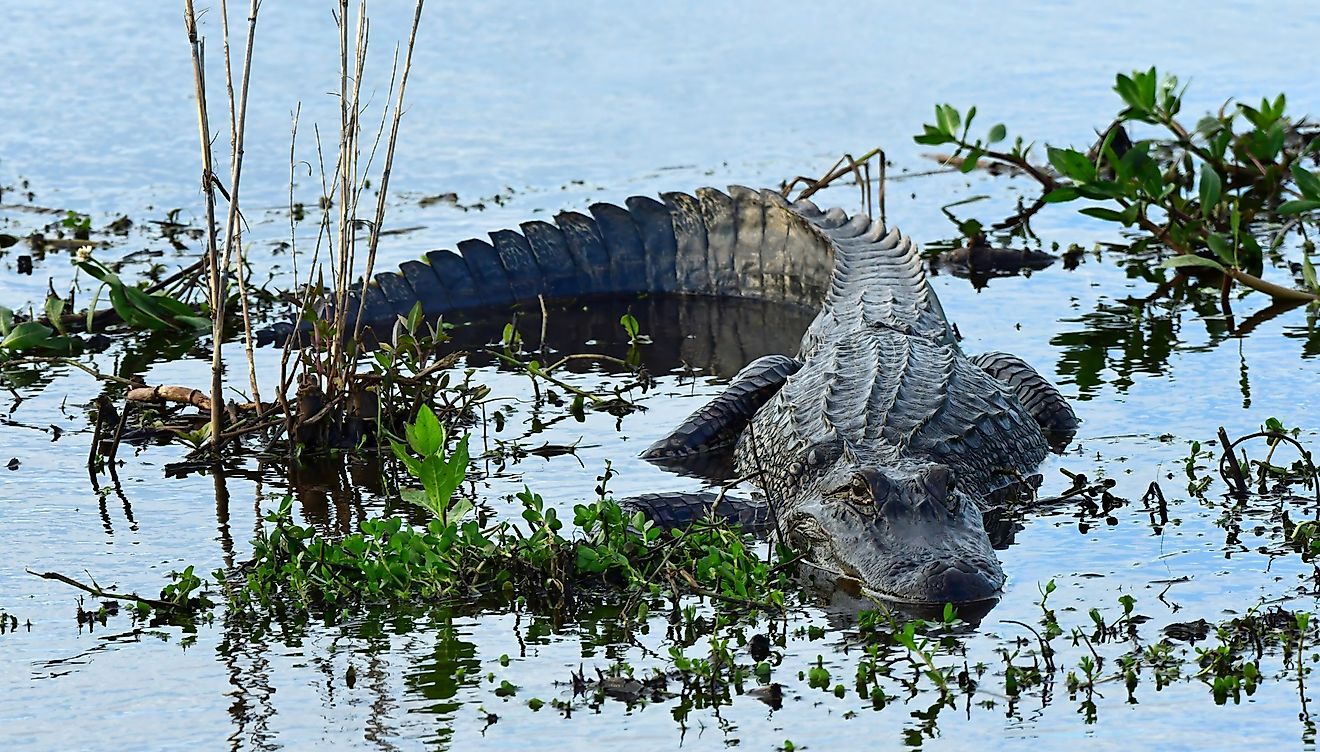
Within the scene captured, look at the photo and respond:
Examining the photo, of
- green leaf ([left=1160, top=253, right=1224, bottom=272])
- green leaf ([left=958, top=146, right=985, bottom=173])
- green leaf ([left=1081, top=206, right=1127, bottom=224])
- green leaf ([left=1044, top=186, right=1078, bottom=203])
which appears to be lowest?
green leaf ([left=1160, top=253, right=1224, bottom=272])

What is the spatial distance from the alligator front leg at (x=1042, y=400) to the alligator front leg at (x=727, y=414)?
82 cm

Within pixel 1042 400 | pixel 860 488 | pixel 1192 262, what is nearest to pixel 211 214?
Result: pixel 860 488

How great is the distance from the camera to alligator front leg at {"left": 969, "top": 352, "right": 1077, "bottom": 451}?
7016 millimetres

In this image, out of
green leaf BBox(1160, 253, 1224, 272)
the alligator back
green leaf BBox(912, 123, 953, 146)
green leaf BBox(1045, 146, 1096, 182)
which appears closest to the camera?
green leaf BBox(1160, 253, 1224, 272)

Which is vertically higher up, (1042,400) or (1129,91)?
(1129,91)

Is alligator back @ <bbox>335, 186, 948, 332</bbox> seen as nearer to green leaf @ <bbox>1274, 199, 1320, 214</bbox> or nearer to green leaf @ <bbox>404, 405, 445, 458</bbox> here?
green leaf @ <bbox>1274, 199, 1320, 214</bbox>

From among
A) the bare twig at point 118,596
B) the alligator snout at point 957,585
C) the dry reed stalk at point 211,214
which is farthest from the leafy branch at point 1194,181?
the bare twig at point 118,596

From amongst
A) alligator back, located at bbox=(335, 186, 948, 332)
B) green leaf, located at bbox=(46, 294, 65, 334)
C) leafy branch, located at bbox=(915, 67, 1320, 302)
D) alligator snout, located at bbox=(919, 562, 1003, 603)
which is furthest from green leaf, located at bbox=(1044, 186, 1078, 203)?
green leaf, located at bbox=(46, 294, 65, 334)

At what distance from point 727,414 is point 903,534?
1.83 meters

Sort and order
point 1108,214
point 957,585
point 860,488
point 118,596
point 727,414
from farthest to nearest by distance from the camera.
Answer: point 1108,214, point 727,414, point 860,488, point 957,585, point 118,596

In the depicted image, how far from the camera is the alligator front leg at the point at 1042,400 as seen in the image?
7.02 metres

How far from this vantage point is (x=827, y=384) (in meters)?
6.69

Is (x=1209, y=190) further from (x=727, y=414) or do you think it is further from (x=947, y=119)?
(x=727, y=414)

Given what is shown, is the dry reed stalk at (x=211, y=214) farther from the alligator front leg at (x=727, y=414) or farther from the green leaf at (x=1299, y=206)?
the green leaf at (x=1299, y=206)
